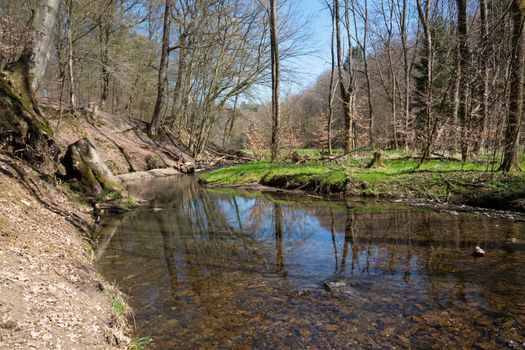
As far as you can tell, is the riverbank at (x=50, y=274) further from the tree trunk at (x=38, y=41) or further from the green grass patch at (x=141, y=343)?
the tree trunk at (x=38, y=41)

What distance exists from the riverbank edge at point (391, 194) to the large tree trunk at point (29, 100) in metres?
7.87

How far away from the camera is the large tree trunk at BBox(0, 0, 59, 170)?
852cm

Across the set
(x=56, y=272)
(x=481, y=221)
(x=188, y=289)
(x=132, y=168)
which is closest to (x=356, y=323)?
(x=188, y=289)

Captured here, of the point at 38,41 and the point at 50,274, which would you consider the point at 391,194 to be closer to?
the point at 50,274

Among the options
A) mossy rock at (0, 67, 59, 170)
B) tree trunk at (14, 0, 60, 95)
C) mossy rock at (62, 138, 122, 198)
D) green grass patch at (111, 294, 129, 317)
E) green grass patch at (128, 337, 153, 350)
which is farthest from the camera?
mossy rock at (62, 138, 122, 198)

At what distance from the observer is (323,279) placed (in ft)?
17.8

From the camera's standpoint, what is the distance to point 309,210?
10719 mm

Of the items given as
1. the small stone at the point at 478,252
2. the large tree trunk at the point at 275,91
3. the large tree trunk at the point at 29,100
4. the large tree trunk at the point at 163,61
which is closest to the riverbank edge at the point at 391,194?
the large tree trunk at the point at 275,91

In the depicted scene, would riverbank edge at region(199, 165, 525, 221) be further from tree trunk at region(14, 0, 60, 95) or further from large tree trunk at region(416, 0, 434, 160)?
tree trunk at region(14, 0, 60, 95)

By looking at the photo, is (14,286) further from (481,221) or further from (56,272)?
(481,221)

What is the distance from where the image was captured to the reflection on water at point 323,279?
3.91m

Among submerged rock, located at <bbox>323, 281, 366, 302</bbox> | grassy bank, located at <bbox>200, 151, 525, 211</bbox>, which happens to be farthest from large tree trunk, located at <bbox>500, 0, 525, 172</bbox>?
submerged rock, located at <bbox>323, 281, 366, 302</bbox>

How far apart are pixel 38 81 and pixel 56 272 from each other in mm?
7312

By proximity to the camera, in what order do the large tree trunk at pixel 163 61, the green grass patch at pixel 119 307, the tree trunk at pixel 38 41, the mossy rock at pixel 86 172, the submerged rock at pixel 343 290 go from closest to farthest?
1. the green grass patch at pixel 119 307
2. the submerged rock at pixel 343 290
3. the tree trunk at pixel 38 41
4. the mossy rock at pixel 86 172
5. the large tree trunk at pixel 163 61
